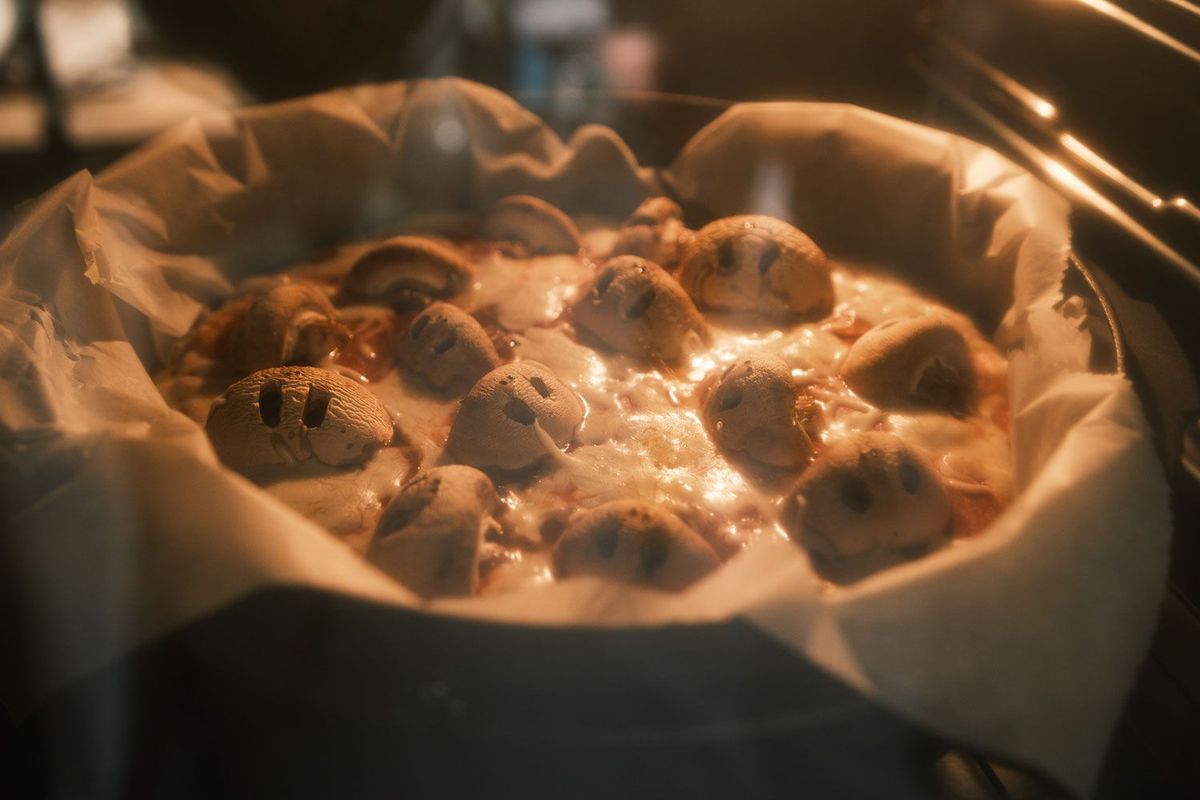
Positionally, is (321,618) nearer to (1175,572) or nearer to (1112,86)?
(1175,572)

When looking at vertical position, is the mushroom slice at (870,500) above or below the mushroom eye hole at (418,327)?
above

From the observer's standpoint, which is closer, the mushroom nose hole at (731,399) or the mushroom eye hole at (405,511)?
the mushroom eye hole at (405,511)

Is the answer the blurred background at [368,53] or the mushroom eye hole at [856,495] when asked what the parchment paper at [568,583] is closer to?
the mushroom eye hole at [856,495]

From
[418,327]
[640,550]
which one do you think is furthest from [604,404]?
[640,550]

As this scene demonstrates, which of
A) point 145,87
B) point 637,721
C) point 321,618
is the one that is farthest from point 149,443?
point 145,87

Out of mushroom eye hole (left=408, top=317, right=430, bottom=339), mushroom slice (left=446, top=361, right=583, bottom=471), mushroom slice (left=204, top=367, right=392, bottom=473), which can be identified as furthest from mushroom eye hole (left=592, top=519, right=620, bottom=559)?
mushroom eye hole (left=408, top=317, right=430, bottom=339)

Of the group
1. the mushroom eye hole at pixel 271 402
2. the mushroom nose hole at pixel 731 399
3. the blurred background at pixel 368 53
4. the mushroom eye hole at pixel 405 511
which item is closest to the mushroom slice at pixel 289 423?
the mushroom eye hole at pixel 271 402

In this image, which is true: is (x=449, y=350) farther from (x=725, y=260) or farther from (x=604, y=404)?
(x=725, y=260)
